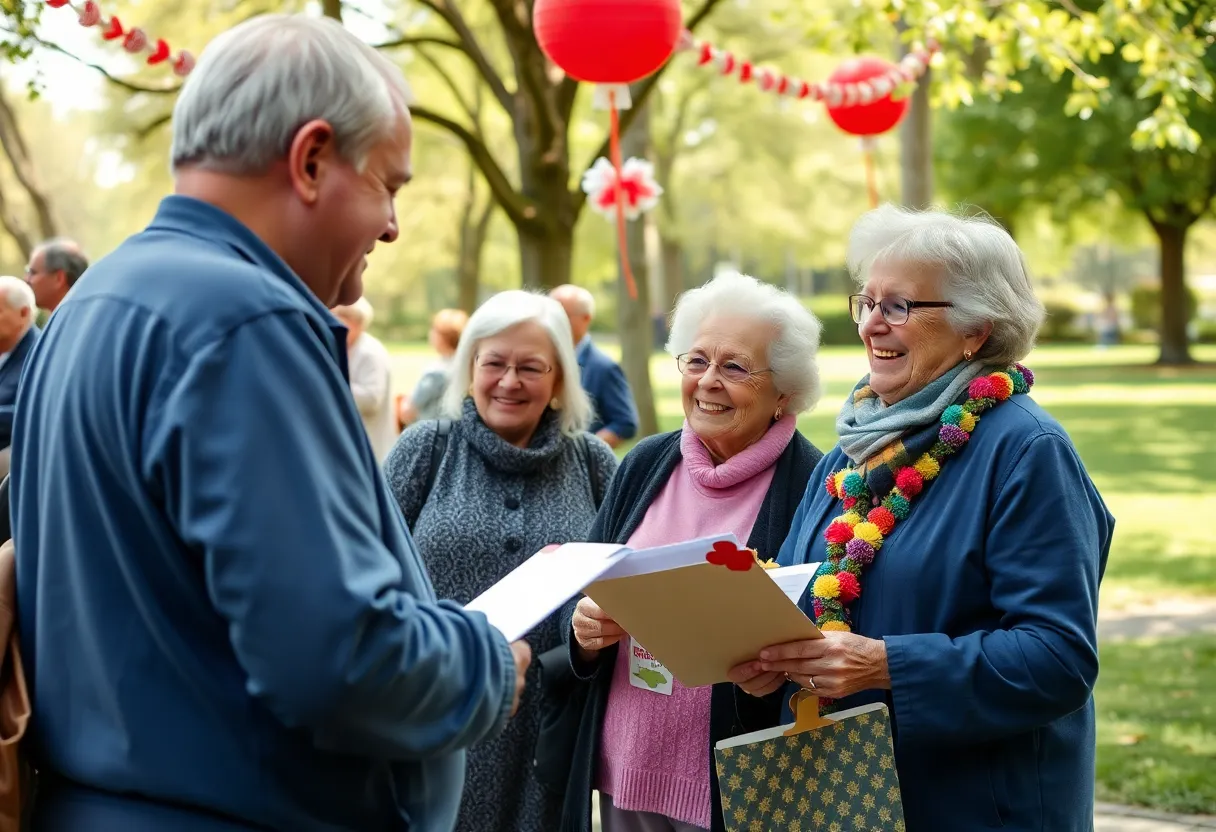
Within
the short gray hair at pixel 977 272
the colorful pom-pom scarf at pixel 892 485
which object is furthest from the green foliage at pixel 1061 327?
the colorful pom-pom scarf at pixel 892 485

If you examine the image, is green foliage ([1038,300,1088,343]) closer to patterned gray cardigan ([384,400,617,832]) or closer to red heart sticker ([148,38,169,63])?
red heart sticker ([148,38,169,63])

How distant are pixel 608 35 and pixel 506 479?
10.9 ft

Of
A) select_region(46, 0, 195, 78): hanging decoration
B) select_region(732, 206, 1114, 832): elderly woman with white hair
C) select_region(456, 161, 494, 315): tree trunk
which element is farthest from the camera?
select_region(456, 161, 494, 315): tree trunk

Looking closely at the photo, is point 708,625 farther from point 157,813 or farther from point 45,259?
point 45,259

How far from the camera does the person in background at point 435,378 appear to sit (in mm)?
8289

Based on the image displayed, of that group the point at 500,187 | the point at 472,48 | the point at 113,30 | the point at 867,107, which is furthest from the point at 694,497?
the point at 472,48

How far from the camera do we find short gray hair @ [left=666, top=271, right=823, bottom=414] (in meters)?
3.54

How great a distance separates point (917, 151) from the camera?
10.2 metres

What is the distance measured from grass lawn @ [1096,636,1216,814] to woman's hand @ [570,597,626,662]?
2943 millimetres

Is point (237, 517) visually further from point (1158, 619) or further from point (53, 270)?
point (1158, 619)

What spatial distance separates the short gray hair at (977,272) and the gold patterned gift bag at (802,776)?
0.84 m

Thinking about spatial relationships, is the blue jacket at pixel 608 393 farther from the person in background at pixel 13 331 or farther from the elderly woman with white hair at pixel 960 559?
the elderly woman with white hair at pixel 960 559

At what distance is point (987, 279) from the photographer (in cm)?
278

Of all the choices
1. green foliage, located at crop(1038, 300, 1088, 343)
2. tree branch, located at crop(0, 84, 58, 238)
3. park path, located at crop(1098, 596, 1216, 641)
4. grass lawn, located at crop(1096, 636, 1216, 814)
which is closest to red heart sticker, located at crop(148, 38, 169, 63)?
grass lawn, located at crop(1096, 636, 1216, 814)
